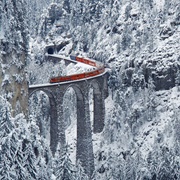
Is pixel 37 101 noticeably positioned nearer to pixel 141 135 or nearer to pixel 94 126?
pixel 94 126

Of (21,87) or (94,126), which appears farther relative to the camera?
(94,126)

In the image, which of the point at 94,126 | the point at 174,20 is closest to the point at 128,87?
the point at 94,126

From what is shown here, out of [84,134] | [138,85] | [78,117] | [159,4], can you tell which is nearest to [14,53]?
[84,134]

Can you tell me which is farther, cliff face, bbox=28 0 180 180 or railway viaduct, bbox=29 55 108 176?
railway viaduct, bbox=29 55 108 176

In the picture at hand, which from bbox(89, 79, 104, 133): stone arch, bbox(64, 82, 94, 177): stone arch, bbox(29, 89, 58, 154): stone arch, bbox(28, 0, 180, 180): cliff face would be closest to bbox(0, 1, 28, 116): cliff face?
bbox(29, 89, 58, 154): stone arch

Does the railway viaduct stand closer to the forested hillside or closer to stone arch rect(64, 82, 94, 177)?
stone arch rect(64, 82, 94, 177)

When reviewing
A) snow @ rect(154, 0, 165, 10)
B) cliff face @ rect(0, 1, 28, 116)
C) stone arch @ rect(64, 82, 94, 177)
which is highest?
snow @ rect(154, 0, 165, 10)
